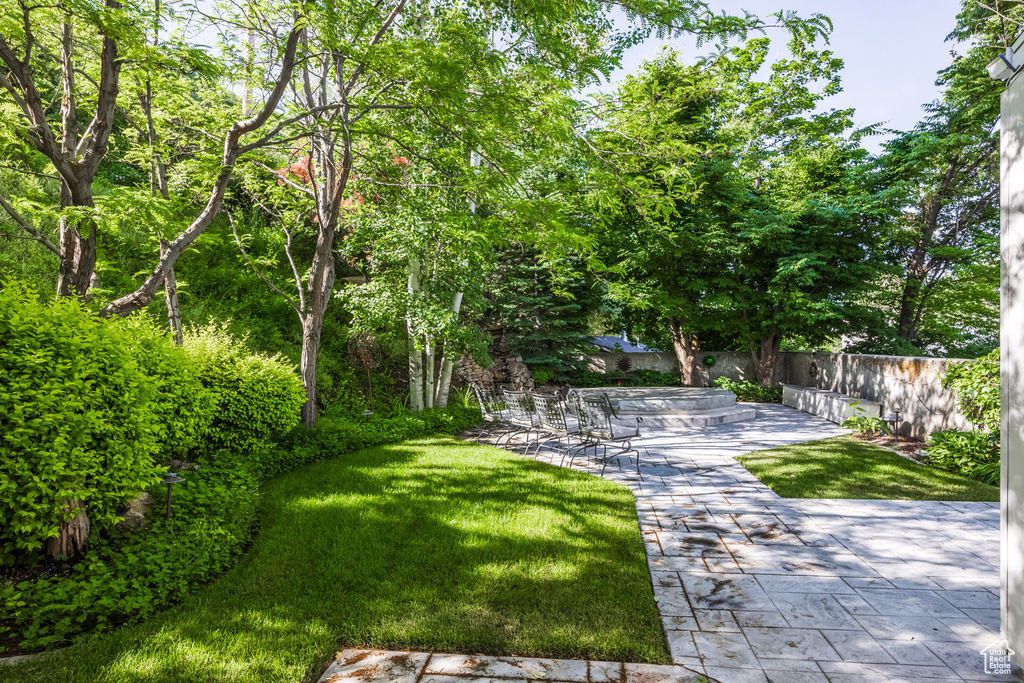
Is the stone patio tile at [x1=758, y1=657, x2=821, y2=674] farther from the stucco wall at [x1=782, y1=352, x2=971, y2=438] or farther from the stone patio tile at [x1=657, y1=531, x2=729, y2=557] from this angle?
the stucco wall at [x1=782, y1=352, x2=971, y2=438]

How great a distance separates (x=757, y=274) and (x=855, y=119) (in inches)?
268

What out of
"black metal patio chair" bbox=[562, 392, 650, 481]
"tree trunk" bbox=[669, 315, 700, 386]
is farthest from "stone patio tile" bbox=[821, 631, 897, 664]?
"tree trunk" bbox=[669, 315, 700, 386]

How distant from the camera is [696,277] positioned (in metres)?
17.7

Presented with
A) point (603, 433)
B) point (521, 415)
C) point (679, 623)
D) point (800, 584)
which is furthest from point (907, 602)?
point (521, 415)

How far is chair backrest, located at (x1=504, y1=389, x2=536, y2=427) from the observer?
28.7 feet

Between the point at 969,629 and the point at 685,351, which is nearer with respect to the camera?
the point at 969,629

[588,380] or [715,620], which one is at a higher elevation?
[588,380]

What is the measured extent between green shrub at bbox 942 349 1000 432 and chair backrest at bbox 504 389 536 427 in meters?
6.54

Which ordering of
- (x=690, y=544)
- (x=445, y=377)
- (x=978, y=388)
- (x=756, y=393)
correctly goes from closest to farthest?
1. (x=690, y=544)
2. (x=978, y=388)
3. (x=445, y=377)
4. (x=756, y=393)

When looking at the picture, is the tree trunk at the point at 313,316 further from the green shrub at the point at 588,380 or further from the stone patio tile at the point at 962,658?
the green shrub at the point at 588,380

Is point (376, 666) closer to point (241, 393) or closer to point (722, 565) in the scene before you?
point (722, 565)

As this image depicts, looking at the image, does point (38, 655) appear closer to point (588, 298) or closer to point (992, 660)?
point (992, 660)

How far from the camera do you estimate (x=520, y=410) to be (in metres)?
9.18

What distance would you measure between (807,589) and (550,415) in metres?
4.61
